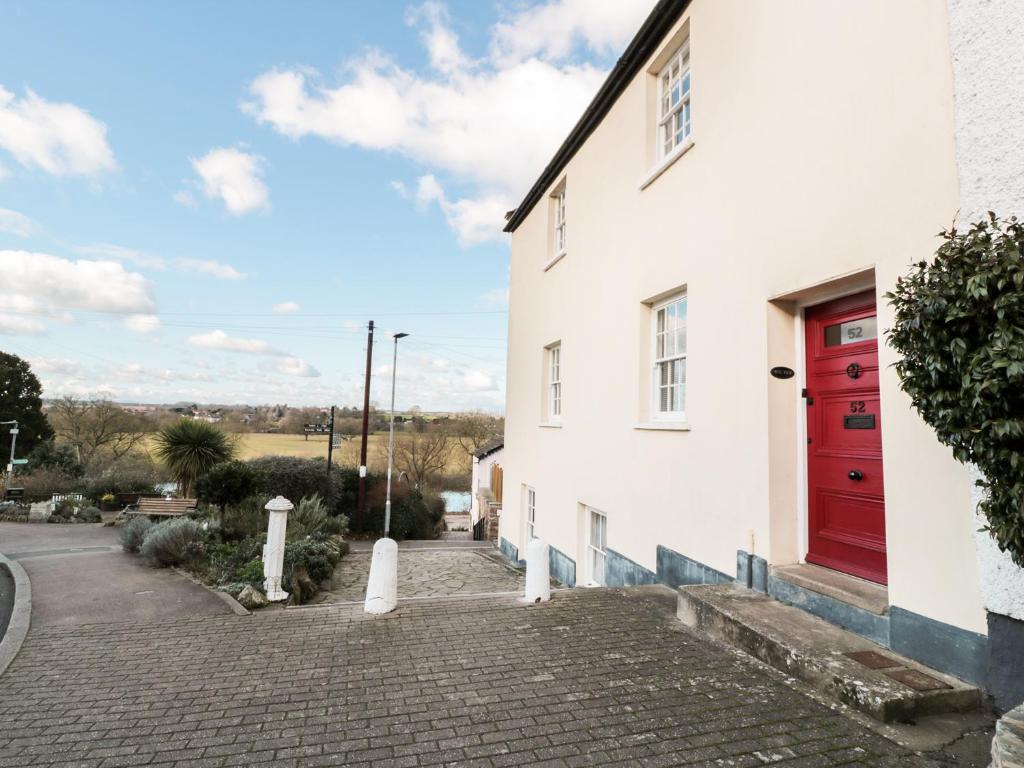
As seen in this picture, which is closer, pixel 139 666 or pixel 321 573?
pixel 139 666

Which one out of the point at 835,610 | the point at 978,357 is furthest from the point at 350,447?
the point at 978,357

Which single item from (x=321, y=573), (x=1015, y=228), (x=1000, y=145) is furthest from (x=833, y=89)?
(x=321, y=573)

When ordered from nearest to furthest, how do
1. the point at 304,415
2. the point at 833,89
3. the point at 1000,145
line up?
1. the point at 1000,145
2. the point at 833,89
3. the point at 304,415

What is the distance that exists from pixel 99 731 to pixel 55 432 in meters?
33.9

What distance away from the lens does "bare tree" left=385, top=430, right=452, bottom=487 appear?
139 ft

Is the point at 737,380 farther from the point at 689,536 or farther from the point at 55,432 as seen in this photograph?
the point at 55,432

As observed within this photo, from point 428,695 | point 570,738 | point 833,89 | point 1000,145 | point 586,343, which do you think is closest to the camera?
point 570,738

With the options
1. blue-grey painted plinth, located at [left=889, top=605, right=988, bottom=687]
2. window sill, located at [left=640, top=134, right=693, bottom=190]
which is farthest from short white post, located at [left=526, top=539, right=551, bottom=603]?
window sill, located at [left=640, top=134, right=693, bottom=190]

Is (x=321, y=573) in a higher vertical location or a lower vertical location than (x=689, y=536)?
lower

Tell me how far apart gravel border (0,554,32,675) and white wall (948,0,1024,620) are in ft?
21.9

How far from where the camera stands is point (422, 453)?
43312 millimetres

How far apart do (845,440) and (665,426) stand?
2.16 m

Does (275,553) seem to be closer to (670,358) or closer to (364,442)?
(670,358)

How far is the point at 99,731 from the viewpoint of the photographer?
305 centimetres
